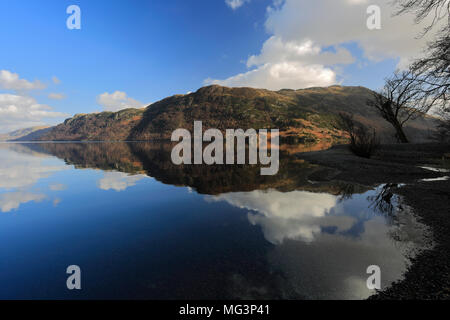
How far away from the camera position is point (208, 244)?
26.8 feet

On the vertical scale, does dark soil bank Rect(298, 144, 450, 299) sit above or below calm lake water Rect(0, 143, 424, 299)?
above

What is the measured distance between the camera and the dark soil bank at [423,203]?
4996 mm

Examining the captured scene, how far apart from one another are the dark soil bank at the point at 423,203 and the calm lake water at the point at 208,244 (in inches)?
17.8

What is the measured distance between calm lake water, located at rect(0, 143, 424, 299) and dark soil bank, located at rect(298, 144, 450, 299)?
451 mm

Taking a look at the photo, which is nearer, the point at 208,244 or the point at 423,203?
the point at 208,244

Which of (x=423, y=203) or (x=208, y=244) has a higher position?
(x=423, y=203)

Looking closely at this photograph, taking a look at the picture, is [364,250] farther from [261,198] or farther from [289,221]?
[261,198]

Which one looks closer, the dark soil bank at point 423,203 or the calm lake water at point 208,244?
the dark soil bank at point 423,203

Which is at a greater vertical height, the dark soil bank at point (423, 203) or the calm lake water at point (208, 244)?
the dark soil bank at point (423, 203)

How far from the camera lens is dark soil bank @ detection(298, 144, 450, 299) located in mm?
4996

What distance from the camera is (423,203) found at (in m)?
11.2

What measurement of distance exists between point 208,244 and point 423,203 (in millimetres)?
12550
